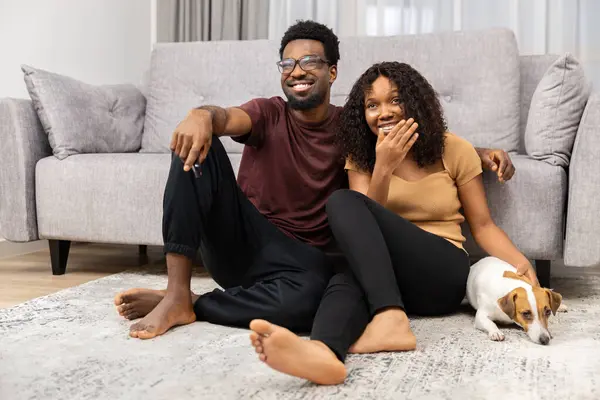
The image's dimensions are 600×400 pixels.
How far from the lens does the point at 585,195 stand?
6.74 feet

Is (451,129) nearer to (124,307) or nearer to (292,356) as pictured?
(124,307)

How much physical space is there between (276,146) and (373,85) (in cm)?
31

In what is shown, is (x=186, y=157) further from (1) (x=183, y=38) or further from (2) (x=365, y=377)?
(1) (x=183, y=38)

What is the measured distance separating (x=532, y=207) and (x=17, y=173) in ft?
5.94

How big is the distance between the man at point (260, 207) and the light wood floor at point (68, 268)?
0.71 m

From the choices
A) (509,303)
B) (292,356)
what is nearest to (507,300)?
(509,303)

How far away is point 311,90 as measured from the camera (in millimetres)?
1776

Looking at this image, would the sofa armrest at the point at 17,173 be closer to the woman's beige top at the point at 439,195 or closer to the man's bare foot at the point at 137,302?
the man's bare foot at the point at 137,302

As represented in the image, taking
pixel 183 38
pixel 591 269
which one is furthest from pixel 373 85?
pixel 183 38

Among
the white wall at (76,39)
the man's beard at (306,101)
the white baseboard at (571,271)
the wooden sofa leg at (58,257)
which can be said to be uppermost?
the white wall at (76,39)

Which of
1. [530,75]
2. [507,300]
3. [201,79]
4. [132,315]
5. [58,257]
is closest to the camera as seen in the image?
[507,300]

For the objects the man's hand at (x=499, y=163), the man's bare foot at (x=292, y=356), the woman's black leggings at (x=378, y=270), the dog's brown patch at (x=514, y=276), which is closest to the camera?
the man's bare foot at (x=292, y=356)

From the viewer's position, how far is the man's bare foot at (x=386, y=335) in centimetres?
149

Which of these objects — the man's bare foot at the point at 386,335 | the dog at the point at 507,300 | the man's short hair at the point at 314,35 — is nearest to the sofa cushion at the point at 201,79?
the man's short hair at the point at 314,35
